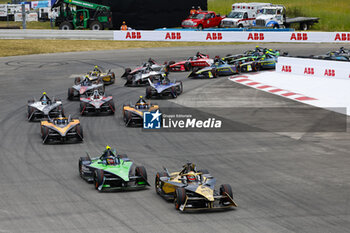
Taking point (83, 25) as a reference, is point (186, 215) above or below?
below

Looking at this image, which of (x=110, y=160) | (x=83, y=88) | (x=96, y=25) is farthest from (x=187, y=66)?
(x=110, y=160)

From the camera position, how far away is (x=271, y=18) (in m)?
58.5

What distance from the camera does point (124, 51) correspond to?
161ft

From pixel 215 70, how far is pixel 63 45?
732 inches

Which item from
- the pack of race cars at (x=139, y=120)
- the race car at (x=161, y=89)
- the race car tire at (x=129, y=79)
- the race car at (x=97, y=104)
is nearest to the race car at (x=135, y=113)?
the pack of race cars at (x=139, y=120)

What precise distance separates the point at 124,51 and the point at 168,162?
31859mm

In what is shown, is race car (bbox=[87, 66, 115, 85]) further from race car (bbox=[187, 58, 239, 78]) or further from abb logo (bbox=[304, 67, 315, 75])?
abb logo (bbox=[304, 67, 315, 75])

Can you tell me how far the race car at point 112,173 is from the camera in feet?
50.7

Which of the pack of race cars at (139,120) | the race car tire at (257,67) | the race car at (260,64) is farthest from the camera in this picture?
the race car tire at (257,67)

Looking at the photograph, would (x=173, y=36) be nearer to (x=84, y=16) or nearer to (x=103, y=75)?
(x=84, y=16)

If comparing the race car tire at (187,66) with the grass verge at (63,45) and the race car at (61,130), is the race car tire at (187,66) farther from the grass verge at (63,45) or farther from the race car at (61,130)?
the race car at (61,130)

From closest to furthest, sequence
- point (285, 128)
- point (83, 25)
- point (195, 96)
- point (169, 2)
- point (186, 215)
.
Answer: point (186, 215), point (285, 128), point (195, 96), point (83, 25), point (169, 2)

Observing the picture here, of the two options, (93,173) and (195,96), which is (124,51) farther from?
(93,173)

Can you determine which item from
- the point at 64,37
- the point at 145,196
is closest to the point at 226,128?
the point at 145,196
